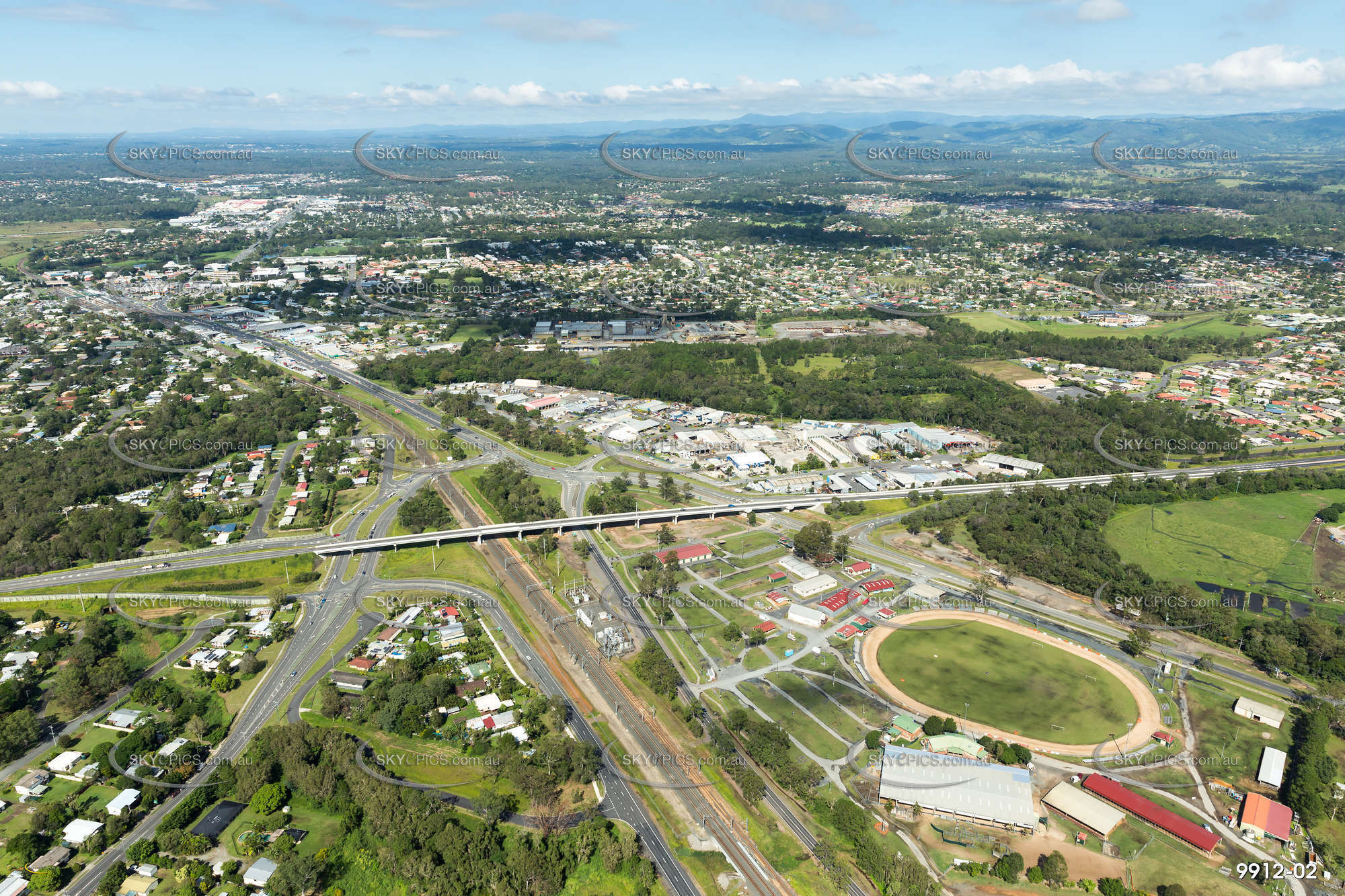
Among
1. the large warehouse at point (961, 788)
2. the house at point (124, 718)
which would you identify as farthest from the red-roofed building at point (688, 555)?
the house at point (124, 718)

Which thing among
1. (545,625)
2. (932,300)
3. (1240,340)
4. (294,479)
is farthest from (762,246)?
(545,625)

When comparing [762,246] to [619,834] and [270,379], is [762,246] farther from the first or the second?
[619,834]

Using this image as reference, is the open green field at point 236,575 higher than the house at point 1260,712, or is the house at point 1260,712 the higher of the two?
the open green field at point 236,575

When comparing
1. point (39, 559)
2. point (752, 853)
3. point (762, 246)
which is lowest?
point (752, 853)

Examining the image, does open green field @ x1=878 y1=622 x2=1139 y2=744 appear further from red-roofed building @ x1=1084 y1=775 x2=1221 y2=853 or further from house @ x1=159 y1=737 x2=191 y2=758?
house @ x1=159 y1=737 x2=191 y2=758

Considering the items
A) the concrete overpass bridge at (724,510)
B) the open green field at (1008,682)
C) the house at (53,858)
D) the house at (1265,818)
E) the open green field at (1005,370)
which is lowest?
the open green field at (1008,682)

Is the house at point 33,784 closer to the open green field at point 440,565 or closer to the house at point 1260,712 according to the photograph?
the open green field at point 440,565
